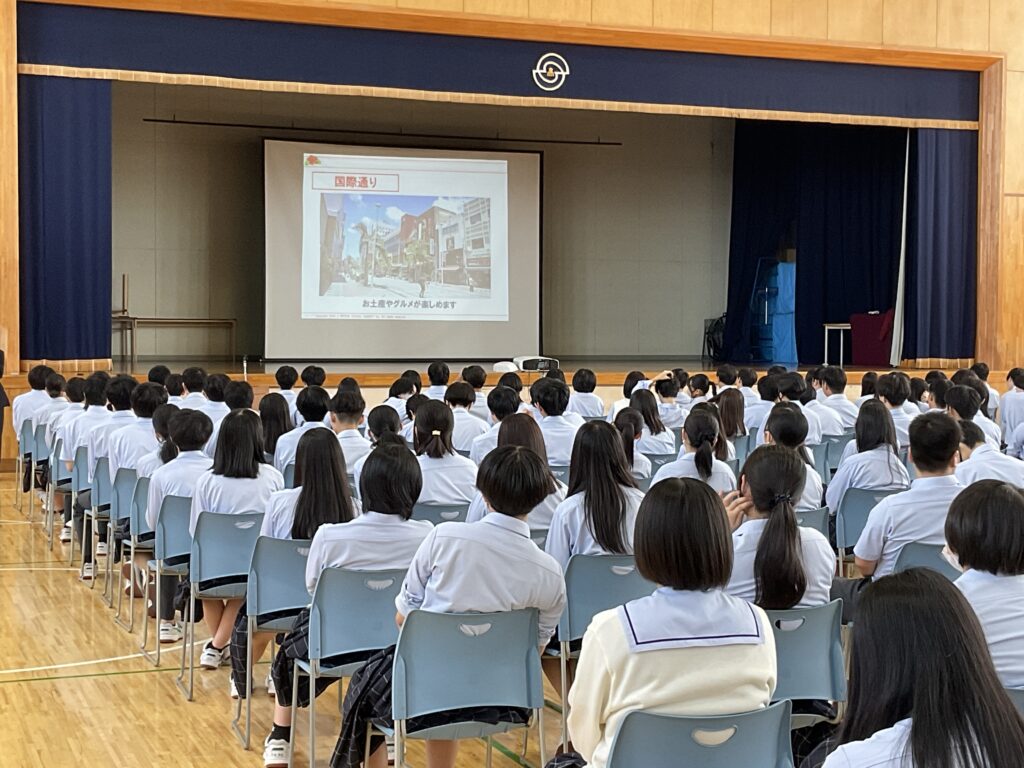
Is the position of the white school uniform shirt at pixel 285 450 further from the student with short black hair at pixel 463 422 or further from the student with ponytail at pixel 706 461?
the student with ponytail at pixel 706 461

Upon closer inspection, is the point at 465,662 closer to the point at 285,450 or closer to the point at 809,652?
the point at 809,652

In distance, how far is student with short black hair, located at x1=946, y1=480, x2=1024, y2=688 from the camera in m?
2.59

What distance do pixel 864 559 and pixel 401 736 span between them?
1.87 meters

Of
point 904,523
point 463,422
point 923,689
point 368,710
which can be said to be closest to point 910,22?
point 463,422

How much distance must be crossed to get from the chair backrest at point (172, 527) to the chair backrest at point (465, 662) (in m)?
2.16

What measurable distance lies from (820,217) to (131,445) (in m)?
13.2

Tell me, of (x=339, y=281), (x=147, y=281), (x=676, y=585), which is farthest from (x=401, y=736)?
(x=147, y=281)

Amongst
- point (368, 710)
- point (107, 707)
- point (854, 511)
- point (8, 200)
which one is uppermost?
point (8, 200)

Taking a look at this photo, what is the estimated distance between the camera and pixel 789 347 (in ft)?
59.2

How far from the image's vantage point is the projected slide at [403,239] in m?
15.6

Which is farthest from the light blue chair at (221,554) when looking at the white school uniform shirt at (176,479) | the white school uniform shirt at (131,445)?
the white school uniform shirt at (131,445)

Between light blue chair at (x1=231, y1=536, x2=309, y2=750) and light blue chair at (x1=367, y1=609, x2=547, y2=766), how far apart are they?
3.54ft

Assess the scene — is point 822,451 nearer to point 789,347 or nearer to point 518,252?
point 518,252

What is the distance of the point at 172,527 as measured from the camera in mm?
5117
